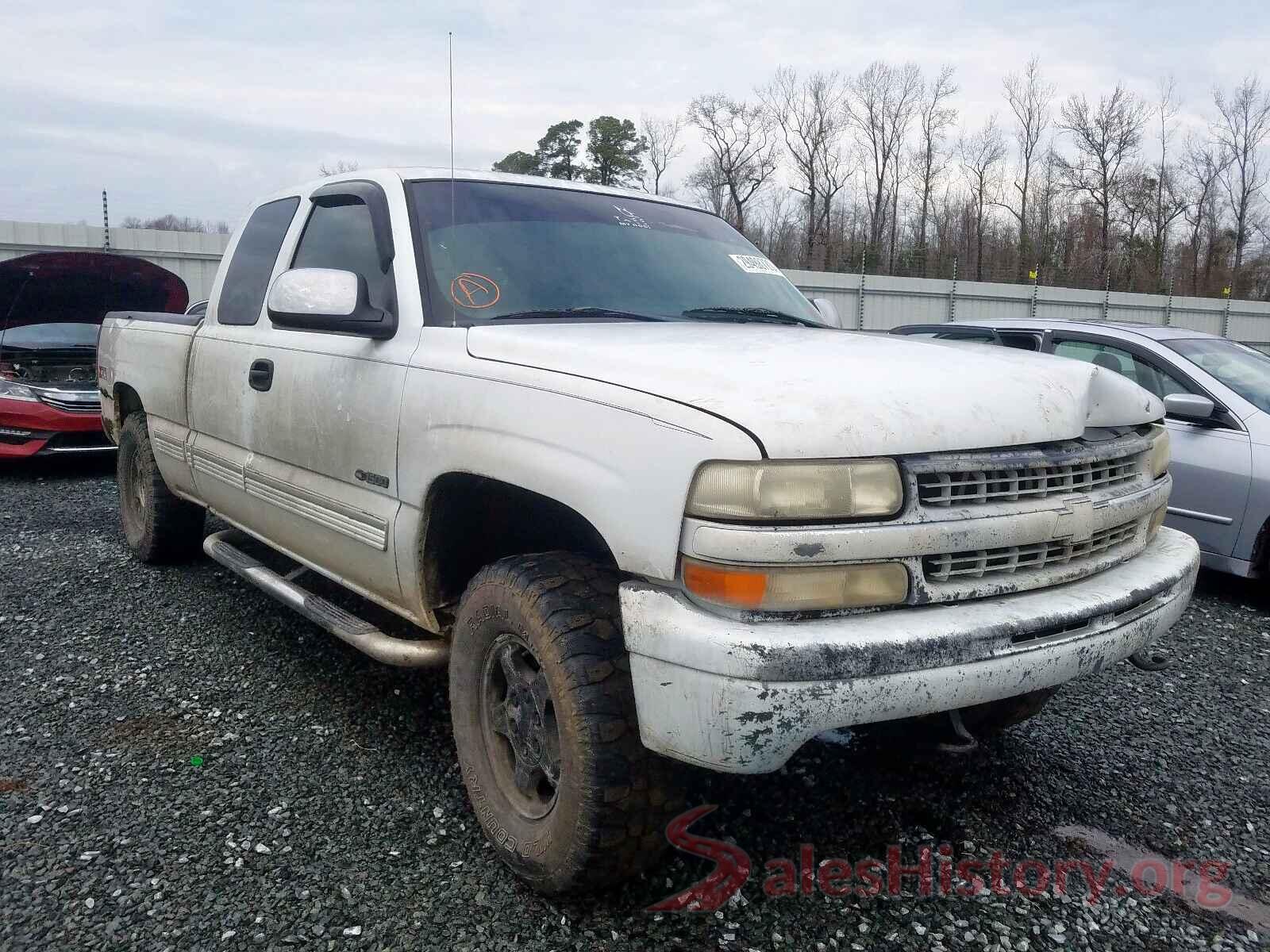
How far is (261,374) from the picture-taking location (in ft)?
11.5

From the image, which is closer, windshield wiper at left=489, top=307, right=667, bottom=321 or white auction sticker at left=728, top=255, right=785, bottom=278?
windshield wiper at left=489, top=307, right=667, bottom=321

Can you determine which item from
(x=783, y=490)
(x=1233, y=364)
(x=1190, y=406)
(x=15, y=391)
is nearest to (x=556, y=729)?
(x=783, y=490)

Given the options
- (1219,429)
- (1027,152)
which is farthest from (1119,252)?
(1219,429)

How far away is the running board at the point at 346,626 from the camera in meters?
2.80

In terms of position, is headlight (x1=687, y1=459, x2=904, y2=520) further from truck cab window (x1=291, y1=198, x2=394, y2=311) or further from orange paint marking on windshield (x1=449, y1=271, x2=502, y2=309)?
truck cab window (x1=291, y1=198, x2=394, y2=311)

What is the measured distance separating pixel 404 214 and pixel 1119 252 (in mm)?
47138

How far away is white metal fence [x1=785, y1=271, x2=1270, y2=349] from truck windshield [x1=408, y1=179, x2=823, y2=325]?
1814 centimetres

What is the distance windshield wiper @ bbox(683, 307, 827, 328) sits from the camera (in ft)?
10.2

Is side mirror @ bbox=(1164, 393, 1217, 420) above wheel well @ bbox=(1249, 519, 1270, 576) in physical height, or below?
above

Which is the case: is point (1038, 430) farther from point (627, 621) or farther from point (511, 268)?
point (511, 268)

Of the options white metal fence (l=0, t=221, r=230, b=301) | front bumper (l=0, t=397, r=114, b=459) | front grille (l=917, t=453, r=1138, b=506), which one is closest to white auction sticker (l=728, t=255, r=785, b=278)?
front grille (l=917, t=453, r=1138, b=506)

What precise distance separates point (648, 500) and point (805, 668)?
17.7 inches

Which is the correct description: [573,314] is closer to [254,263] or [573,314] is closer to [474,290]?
[474,290]

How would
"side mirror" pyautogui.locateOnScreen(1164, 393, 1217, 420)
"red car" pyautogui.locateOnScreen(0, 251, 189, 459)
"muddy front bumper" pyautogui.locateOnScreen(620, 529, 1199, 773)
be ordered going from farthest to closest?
"red car" pyautogui.locateOnScreen(0, 251, 189, 459)
"side mirror" pyautogui.locateOnScreen(1164, 393, 1217, 420)
"muddy front bumper" pyautogui.locateOnScreen(620, 529, 1199, 773)
